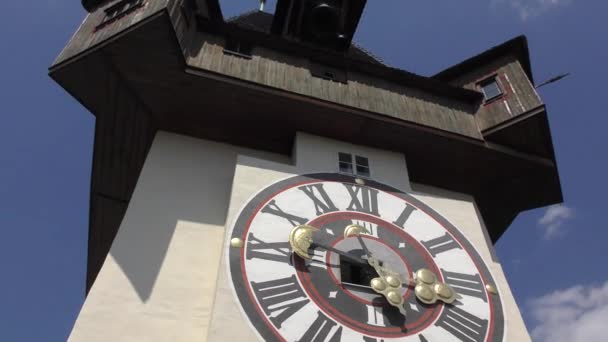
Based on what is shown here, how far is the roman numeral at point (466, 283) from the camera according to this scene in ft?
23.0

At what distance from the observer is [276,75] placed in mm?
8828

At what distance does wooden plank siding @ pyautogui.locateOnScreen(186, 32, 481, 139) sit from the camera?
340 inches

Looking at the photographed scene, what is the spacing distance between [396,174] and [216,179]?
2574 mm

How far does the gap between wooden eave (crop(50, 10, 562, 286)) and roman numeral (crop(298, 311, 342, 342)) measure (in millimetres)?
3445

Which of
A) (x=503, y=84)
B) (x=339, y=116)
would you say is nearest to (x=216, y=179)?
(x=339, y=116)

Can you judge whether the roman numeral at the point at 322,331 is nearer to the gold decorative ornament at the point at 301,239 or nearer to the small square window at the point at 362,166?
the gold decorative ornament at the point at 301,239

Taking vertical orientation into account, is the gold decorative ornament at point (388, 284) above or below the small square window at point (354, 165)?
above

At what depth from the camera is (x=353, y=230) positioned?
7.25 metres

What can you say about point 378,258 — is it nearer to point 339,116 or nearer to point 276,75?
point 339,116

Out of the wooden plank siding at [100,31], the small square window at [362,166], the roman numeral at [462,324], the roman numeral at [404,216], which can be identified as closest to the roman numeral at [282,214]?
the roman numeral at [404,216]

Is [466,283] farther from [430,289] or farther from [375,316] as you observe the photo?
[375,316]

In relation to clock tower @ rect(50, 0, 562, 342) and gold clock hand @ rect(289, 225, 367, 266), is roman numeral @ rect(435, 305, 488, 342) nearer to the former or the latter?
clock tower @ rect(50, 0, 562, 342)

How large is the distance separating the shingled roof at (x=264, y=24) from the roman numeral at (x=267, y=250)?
7092 mm

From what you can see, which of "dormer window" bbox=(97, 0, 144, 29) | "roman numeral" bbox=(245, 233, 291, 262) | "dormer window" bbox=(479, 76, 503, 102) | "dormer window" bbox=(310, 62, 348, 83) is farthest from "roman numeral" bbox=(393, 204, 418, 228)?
"dormer window" bbox=(97, 0, 144, 29)
